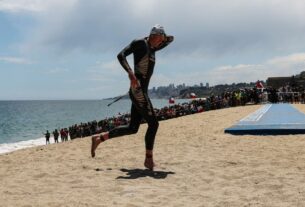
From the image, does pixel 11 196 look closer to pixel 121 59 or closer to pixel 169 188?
pixel 169 188

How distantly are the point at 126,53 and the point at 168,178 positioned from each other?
1.88 meters

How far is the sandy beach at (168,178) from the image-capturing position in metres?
5.00

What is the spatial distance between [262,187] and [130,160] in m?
3.16

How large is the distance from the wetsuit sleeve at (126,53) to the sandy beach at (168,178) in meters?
1.56

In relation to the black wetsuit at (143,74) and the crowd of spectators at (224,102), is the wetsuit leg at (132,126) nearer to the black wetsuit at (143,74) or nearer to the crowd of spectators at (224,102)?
the black wetsuit at (143,74)

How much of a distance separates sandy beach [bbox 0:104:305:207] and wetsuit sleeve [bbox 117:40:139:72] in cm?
156

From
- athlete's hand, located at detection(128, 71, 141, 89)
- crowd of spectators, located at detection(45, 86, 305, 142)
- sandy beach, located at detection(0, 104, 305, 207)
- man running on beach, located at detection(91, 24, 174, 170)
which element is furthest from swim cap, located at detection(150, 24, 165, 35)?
crowd of spectators, located at detection(45, 86, 305, 142)

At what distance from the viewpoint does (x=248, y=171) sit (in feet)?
22.1

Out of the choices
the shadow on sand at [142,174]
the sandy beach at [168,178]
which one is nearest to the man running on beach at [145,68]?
the shadow on sand at [142,174]

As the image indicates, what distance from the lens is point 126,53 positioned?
6691 millimetres

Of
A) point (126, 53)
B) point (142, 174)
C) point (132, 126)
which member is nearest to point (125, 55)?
→ point (126, 53)

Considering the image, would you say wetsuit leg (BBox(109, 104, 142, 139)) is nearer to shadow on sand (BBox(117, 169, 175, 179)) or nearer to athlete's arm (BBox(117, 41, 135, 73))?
shadow on sand (BBox(117, 169, 175, 179))

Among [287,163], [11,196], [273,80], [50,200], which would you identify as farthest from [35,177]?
[273,80]

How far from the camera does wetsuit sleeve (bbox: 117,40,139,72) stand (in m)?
6.52
